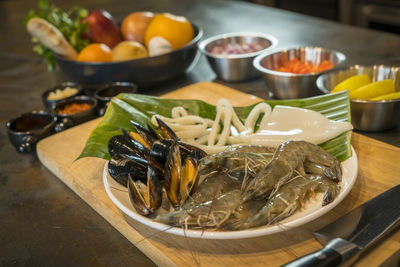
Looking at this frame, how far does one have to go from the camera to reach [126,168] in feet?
3.98

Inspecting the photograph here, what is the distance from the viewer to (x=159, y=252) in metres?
1.07

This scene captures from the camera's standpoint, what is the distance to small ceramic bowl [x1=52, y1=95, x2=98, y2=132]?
1812 millimetres

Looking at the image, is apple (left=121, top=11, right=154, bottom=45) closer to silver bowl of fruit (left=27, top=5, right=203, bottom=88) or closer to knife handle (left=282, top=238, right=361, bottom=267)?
silver bowl of fruit (left=27, top=5, right=203, bottom=88)

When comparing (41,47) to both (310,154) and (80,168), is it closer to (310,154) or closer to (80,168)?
(80,168)

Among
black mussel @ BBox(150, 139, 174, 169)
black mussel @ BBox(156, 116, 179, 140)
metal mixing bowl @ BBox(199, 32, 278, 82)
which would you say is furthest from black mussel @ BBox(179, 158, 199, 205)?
metal mixing bowl @ BBox(199, 32, 278, 82)

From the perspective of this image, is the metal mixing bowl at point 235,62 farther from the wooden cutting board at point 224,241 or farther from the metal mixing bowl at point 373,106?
the wooden cutting board at point 224,241

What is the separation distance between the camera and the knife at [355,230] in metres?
0.90

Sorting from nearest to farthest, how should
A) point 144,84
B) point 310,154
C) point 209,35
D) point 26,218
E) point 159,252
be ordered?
point 159,252 < point 310,154 < point 26,218 < point 144,84 < point 209,35

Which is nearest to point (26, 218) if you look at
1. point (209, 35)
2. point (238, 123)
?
point (238, 123)

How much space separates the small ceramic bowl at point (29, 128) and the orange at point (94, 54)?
382mm

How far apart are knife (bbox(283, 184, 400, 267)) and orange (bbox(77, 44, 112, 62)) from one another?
1396 millimetres

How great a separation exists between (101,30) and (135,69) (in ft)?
1.33

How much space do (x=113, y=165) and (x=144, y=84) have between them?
0.92m

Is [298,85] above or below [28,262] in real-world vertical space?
above
